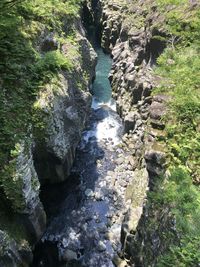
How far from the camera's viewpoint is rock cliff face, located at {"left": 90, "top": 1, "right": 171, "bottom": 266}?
607 inches

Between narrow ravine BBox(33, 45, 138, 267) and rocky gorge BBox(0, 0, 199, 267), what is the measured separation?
0.18 feet

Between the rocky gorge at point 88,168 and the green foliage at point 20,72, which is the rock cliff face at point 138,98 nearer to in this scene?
the rocky gorge at point 88,168

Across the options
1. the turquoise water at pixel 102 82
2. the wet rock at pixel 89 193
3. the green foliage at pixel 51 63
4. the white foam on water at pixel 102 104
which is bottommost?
the wet rock at pixel 89 193

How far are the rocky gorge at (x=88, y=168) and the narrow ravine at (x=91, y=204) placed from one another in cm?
5

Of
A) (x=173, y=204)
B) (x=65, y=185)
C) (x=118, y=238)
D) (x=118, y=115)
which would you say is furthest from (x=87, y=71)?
(x=173, y=204)

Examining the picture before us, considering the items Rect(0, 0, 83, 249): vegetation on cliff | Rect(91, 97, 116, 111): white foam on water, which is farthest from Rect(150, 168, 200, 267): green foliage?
Rect(91, 97, 116, 111): white foam on water

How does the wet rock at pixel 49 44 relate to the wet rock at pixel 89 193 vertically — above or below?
above

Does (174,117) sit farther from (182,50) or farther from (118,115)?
(118,115)

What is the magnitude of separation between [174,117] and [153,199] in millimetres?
4982

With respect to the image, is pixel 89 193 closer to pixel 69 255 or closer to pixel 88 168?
pixel 88 168

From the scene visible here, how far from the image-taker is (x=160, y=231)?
44.3ft

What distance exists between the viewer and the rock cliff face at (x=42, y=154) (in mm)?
14367

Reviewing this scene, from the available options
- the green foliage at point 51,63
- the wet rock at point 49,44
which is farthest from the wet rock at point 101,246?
the wet rock at point 49,44

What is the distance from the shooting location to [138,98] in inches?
966
